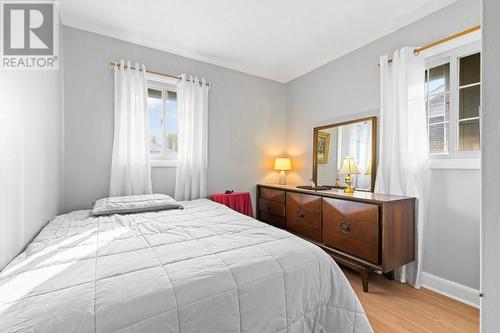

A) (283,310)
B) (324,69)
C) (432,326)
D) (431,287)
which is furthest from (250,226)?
(324,69)

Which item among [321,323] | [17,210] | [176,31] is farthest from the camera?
[176,31]

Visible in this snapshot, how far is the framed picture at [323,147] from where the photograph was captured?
312 cm

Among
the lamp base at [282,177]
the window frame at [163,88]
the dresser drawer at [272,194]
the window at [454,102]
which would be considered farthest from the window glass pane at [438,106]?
the window frame at [163,88]

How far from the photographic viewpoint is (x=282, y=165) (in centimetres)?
359

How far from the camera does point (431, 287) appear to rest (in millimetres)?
2094

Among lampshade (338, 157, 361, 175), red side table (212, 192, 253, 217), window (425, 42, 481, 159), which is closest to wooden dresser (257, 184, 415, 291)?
lampshade (338, 157, 361, 175)

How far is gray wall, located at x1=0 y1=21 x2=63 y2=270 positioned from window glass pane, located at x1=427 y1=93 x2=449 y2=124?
3.26m

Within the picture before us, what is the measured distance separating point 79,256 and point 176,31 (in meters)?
2.44

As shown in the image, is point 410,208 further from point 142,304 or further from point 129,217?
point 129,217

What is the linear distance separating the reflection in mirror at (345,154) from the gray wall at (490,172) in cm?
210

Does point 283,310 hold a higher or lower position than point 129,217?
lower

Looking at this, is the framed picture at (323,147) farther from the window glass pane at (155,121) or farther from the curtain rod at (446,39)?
the window glass pane at (155,121)

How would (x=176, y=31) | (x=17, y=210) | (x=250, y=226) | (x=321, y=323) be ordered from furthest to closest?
(x=176, y=31) < (x=250, y=226) < (x=17, y=210) < (x=321, y=323)

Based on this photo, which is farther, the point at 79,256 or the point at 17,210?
the point at 17,210
